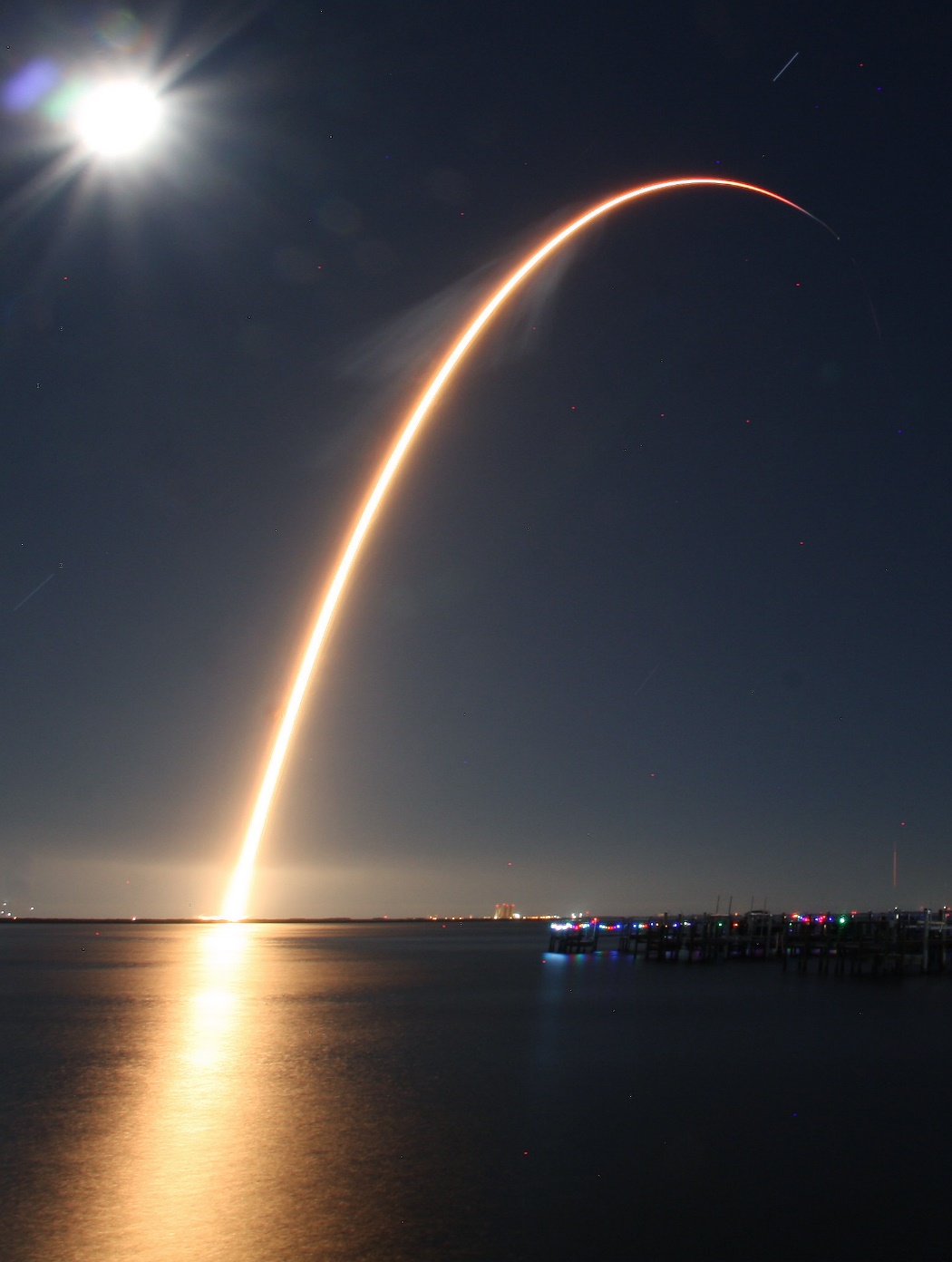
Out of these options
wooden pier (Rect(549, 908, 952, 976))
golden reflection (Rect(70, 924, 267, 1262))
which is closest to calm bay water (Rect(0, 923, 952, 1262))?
golden reflection (Rect(70, 924, 267, 1262))

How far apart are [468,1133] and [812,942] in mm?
61631

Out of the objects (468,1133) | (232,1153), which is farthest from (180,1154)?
(468,1133)

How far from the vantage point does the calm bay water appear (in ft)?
33.9

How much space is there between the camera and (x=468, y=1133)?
14578 millimetres

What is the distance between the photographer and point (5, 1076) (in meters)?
20.2

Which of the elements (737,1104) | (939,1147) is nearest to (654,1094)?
(737,1104)

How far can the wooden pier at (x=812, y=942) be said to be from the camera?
58.6 meters

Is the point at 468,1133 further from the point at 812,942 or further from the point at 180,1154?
the point at 812,942

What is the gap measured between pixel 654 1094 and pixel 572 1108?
206 centimetres

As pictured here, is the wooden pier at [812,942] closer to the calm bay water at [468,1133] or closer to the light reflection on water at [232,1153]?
the calm bay water at [468,1133]

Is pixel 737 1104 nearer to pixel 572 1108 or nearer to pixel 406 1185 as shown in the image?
pixel 572 1108

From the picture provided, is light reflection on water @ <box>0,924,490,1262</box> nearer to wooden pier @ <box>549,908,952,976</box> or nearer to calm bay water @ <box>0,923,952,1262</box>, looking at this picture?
calm bay water @ <box>0,923,952,1262</box>

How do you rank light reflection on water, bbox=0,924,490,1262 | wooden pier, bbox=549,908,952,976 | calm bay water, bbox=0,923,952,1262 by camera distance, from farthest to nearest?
1. wooden pier, bbox=549,908,952,976
2. calm bay water, bbox=0,923,952,1262
3. light reflection on water, bbox=0,924,490,1262

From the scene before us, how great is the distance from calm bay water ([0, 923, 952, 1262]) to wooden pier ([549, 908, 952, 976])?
2771 centimetres
